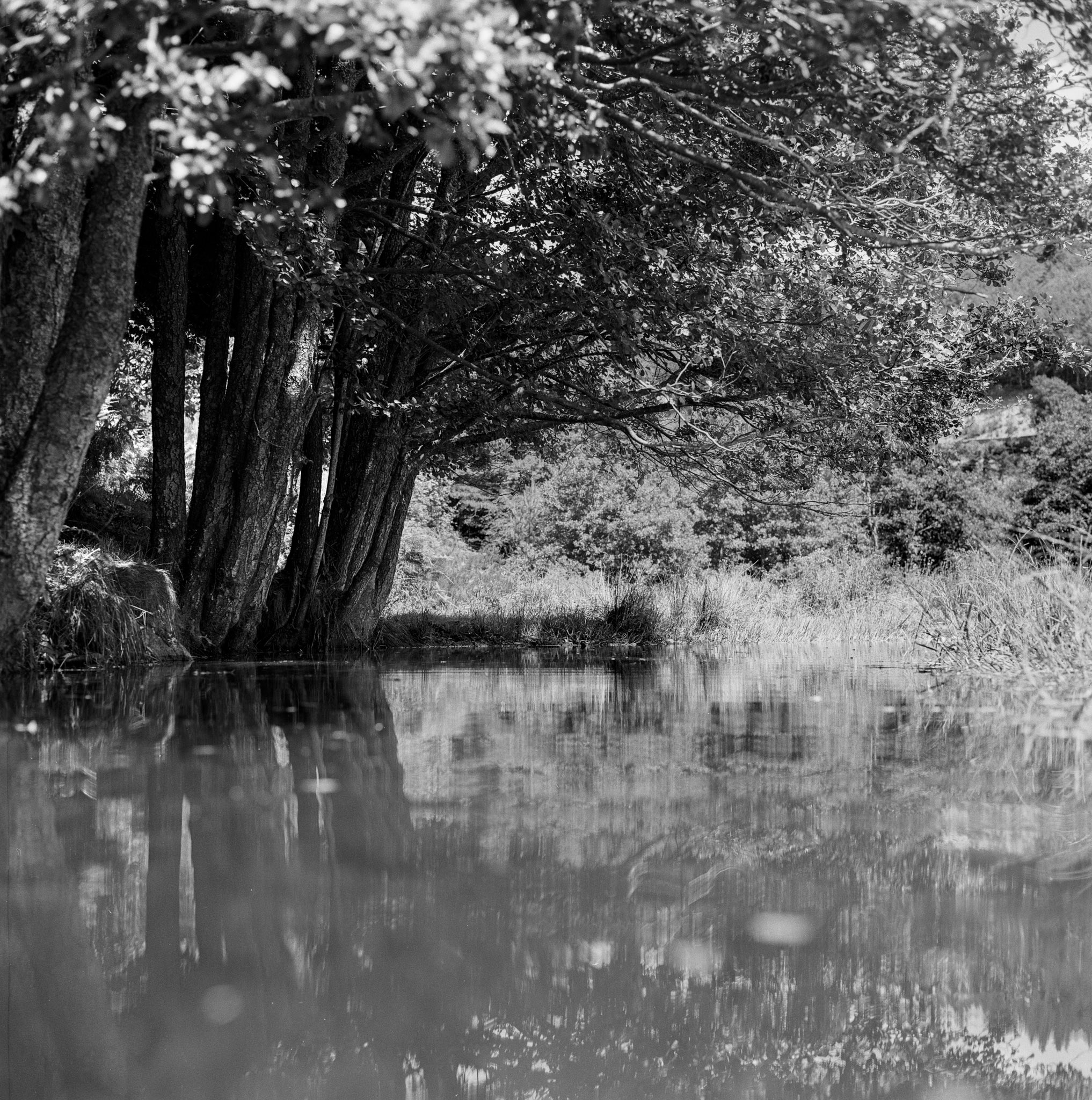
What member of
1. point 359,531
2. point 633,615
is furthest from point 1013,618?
point 633,615

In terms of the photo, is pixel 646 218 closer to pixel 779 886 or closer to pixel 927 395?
pixel 927 395

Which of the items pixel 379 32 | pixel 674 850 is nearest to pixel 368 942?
pixel 674 850

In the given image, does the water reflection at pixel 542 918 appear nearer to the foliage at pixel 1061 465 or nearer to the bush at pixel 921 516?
the foliage at pixel 1061 465

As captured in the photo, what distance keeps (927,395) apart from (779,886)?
1023 centimetres

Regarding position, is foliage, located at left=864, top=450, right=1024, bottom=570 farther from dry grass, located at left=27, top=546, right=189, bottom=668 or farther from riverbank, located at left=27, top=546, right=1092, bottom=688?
dry grass, located at left=27, top=546, right=189, bottom=668

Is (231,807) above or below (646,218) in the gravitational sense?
below

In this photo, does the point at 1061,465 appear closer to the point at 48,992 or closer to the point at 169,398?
the point at 169,398

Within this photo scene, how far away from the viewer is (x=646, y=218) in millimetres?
9031

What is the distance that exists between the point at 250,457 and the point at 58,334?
5.44 meters

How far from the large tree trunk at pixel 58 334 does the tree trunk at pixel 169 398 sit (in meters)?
5.72

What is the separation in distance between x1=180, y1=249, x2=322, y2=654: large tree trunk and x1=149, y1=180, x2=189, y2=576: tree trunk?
0.27 meters

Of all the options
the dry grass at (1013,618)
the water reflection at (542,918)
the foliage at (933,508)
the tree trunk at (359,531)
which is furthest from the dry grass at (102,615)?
the foliage at (933,508)

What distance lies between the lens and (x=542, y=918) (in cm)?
309

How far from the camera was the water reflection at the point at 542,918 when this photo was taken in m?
2.31
